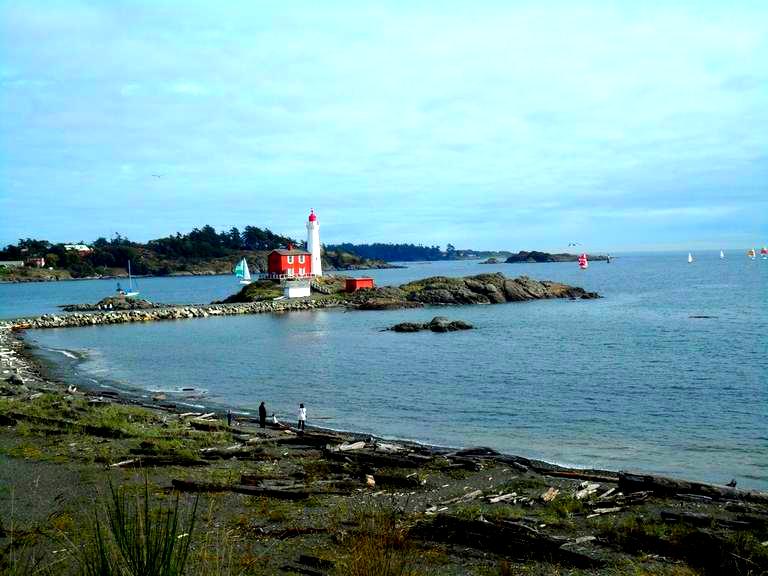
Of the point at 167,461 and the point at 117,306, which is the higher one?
the point at 117,306

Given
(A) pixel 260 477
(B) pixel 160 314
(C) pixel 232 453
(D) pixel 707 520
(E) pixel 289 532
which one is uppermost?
(B) pixel 160 314

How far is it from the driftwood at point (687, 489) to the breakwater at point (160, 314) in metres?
67.1

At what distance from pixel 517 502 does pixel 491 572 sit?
461 centimetres

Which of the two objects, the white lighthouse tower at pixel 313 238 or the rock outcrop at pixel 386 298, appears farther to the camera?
the white lighthouse tower at pixel 313 238

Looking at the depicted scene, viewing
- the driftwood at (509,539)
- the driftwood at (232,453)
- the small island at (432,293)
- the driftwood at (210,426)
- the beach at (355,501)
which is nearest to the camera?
the beach at (355,501)

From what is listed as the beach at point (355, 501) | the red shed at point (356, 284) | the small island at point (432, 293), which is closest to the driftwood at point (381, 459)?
the beach at point (355, 501)

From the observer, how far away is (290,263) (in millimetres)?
95812

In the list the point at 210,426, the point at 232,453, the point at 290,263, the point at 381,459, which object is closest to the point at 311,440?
the point at 232,453

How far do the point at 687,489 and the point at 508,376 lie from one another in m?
21.9

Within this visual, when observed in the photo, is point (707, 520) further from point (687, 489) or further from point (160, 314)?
point (160, 314)

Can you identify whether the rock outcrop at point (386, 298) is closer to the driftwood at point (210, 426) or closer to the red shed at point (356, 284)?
the red shed at point (356, 284)

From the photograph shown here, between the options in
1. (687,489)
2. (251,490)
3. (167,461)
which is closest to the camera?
(251,490)

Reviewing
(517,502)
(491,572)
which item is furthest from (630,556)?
(517,502)

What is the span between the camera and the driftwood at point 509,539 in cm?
1104
